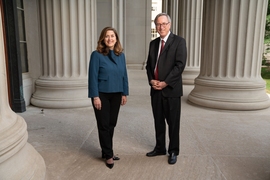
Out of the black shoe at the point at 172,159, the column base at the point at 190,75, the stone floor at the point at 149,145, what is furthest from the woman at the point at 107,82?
the column base at the point at 190,75

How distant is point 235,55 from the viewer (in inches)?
262

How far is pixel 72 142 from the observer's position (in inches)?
169

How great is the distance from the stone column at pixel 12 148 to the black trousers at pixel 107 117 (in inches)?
33.1

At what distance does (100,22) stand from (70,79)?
654cm

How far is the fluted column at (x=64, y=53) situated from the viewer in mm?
6609

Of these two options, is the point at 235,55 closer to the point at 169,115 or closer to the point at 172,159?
the point at 169,115

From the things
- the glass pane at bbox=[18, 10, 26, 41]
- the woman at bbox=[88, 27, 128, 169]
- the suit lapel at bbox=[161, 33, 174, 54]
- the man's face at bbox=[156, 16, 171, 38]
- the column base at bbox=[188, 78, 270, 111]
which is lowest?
the column base at bbox=[188, 78, 270, 111]

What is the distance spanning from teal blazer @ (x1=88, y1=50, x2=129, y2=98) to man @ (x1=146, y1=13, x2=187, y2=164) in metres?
0.51

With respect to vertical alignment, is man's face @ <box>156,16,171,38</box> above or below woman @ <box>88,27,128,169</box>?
above

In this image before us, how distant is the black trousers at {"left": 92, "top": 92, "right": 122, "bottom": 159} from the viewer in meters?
3.29

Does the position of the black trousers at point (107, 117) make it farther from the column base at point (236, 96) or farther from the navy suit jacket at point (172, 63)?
the column base at point (236, 96)

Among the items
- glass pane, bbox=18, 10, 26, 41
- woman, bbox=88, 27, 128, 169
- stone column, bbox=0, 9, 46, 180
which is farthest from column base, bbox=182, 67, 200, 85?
stone column, bbox=0, 9, 46, 180

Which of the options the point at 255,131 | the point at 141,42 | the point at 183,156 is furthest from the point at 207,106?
the point at 141,42

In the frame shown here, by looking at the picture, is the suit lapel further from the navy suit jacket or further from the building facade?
the building facade
